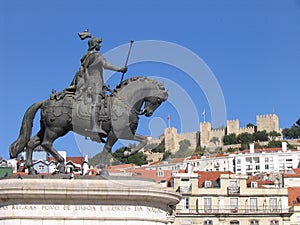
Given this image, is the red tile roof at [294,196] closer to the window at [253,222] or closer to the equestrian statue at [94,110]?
the window at [253,222]

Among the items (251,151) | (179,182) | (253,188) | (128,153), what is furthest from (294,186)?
(251,151)

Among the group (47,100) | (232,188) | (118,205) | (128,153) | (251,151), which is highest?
(251,151)

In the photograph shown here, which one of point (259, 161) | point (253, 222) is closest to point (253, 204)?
point (253, 222)

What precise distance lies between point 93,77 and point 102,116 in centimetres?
112

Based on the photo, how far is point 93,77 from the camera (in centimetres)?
2011

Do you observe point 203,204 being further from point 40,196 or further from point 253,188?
point 40,196

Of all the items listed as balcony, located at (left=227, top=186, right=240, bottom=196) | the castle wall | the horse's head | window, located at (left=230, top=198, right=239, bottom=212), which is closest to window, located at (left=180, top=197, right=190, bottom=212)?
balcony, located at (left=227, top=186, right=240, bottom=196)

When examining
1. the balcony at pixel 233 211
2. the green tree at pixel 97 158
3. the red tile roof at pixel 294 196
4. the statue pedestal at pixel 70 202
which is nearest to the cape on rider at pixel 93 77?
the green tree at pixel 97 158

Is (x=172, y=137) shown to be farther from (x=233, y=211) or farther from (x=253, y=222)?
(x=253, y=222)

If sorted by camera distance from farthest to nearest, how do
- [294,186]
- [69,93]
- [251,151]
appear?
[251,151] → [294,186] → [69,93]

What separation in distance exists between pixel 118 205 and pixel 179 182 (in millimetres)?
55268

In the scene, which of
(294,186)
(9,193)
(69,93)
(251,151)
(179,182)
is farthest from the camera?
(251,151)

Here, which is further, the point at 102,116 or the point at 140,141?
the point at 140,141

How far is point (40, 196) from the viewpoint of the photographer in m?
18.2
